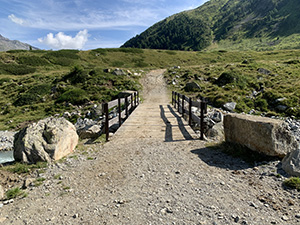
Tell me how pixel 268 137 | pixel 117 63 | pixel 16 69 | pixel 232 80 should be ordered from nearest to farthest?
pixel 268 137 < pixel 232 80 < pixel 16 69 < pixel 117 63

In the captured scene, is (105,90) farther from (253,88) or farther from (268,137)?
(268,137)

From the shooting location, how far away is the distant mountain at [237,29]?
365ft

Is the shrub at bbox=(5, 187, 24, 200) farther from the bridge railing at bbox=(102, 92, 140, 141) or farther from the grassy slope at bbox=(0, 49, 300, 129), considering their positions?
the grassy slope at bbox=(0, 49, 300, 129)

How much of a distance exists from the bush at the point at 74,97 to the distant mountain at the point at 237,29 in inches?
3920

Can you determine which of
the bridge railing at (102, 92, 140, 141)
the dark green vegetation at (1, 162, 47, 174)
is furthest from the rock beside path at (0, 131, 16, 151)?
the dark green vegetation at (1, 162, 47, 174)

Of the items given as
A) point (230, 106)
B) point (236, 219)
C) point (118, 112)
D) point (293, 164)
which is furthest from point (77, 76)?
point (236, 219)

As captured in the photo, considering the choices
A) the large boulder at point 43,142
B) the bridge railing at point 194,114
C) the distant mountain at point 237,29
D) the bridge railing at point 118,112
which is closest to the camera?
the large boulder at point 43,142

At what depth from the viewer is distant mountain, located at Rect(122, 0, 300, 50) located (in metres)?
111

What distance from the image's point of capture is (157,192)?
450 cm

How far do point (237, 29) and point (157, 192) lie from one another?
157 m

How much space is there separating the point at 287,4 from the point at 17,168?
18782 centimetres

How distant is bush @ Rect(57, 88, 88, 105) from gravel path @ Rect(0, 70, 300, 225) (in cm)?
1603

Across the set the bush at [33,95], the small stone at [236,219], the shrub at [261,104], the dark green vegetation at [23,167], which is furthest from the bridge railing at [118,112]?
the bush at [33,95]

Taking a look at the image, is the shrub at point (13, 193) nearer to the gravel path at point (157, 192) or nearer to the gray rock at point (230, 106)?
the gravel path at point (157, 192)
